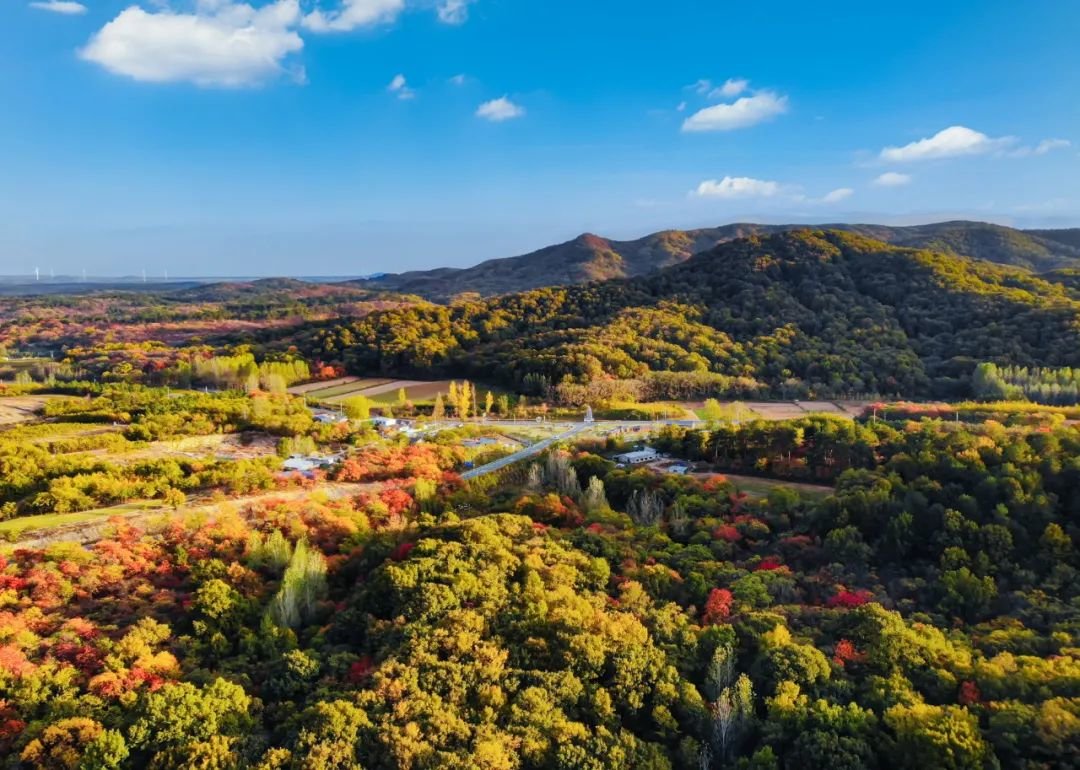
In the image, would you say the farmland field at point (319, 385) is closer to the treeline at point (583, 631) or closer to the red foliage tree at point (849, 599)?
the treeline at point (583, 631)

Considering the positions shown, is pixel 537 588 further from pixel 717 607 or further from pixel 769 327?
pixel 769 327

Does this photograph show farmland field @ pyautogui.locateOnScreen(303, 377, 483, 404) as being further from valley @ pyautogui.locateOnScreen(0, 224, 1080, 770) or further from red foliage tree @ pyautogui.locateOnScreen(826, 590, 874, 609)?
red foliage tree @ pyautogui.locateOnScreen(826, 590, 874, 609)

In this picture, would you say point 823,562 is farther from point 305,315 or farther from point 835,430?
point 305,315

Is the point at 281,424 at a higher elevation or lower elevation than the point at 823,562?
higher

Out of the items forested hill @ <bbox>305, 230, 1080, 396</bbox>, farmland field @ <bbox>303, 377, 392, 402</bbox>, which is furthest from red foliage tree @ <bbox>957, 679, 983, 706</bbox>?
farmland field @ <bbox>303, 377, 392, 402</bbox>

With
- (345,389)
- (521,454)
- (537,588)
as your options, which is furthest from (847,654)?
(345,389)

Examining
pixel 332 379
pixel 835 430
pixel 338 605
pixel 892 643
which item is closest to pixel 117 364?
pixel 332 379
